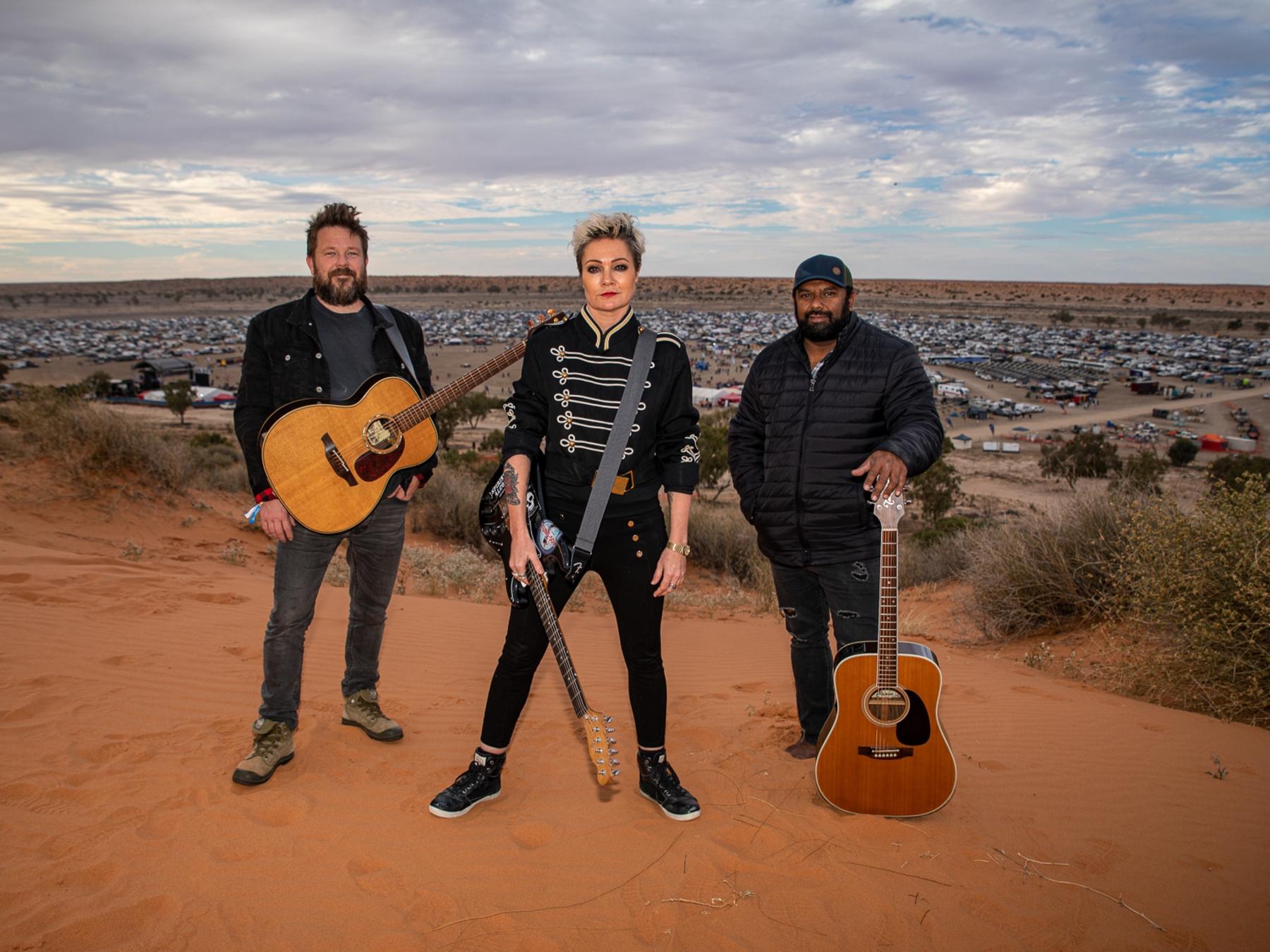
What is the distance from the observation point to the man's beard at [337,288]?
143 inches

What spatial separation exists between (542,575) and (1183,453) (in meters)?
36.6

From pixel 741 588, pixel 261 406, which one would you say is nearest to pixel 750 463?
pixel 261 406

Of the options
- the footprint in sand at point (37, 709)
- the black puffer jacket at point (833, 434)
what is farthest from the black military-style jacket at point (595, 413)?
the footprint in sand at point (37, 709)

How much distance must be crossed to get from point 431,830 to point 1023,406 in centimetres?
5225

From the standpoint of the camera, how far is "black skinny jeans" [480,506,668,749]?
123 inches

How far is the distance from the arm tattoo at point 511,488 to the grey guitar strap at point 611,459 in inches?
10.7

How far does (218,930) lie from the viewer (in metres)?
2.57

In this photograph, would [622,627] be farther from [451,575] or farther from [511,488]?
[451,575]

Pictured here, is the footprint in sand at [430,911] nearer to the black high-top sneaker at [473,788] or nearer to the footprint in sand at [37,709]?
the black high-top sneaker at [473,788]

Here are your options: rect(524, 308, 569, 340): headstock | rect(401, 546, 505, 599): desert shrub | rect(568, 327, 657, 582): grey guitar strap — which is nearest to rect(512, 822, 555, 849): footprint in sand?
rect(568, 327, 657, 582): grey guitar strap

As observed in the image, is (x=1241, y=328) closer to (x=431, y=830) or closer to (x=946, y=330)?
(x=946, y=330)

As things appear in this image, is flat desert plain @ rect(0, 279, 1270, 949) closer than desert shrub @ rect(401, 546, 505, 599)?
Yes

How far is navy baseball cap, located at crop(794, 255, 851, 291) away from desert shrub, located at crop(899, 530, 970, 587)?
7268 mm

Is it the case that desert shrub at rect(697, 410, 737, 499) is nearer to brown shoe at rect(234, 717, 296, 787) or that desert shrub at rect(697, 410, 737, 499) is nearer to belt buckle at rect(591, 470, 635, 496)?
brown shoe at rect(234, 717, 296, 787)
